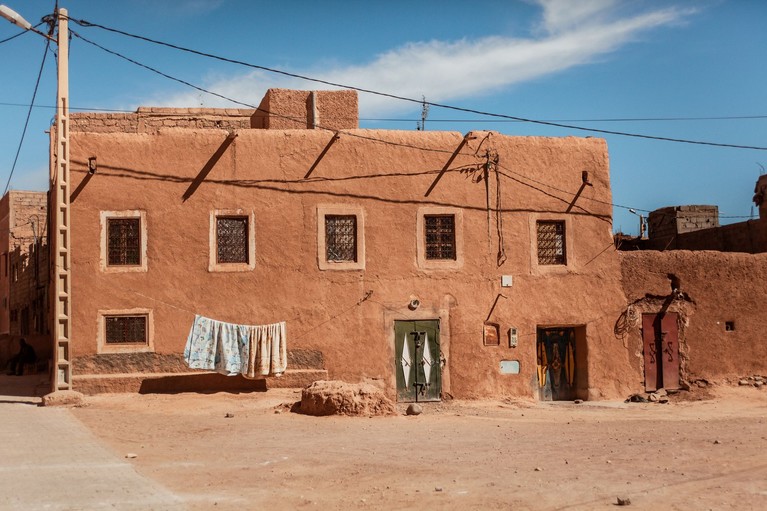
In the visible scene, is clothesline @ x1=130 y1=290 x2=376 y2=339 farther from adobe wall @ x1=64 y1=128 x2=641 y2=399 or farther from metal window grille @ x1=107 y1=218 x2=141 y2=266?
metal window grille @ x1=107 y1=218 x2=141 y2=266

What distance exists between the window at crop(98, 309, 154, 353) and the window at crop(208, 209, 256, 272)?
184 centimetres

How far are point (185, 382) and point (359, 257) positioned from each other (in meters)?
4.37

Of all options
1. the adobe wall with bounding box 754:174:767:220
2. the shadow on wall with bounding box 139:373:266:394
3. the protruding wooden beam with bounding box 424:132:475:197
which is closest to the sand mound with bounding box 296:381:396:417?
the shadow on wall with bounding box 139:373:266:394

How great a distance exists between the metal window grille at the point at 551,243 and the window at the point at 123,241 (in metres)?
8.62

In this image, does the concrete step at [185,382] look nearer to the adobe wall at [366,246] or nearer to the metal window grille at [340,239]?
the adobe wall at [366,246]

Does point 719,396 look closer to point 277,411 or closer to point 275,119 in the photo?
point 277,411

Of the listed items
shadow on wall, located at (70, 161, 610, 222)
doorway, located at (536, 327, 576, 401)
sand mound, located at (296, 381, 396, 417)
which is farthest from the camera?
doorway, located at (536, 327, 576, 401)

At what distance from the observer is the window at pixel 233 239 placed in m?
17.9

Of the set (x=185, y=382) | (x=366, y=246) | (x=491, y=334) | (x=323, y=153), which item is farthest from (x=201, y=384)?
(x=491, y=334)

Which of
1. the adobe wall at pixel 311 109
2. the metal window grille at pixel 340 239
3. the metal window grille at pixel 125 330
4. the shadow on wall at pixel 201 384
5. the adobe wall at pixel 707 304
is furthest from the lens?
the adobe wall at pixel 707 304

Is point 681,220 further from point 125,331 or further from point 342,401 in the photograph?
point 125,331

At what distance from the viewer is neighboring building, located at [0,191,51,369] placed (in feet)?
91.9

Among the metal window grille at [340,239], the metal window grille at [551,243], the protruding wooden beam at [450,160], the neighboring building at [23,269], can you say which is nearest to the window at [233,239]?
the metal window grille at [340,239]

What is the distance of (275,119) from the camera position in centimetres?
1928
